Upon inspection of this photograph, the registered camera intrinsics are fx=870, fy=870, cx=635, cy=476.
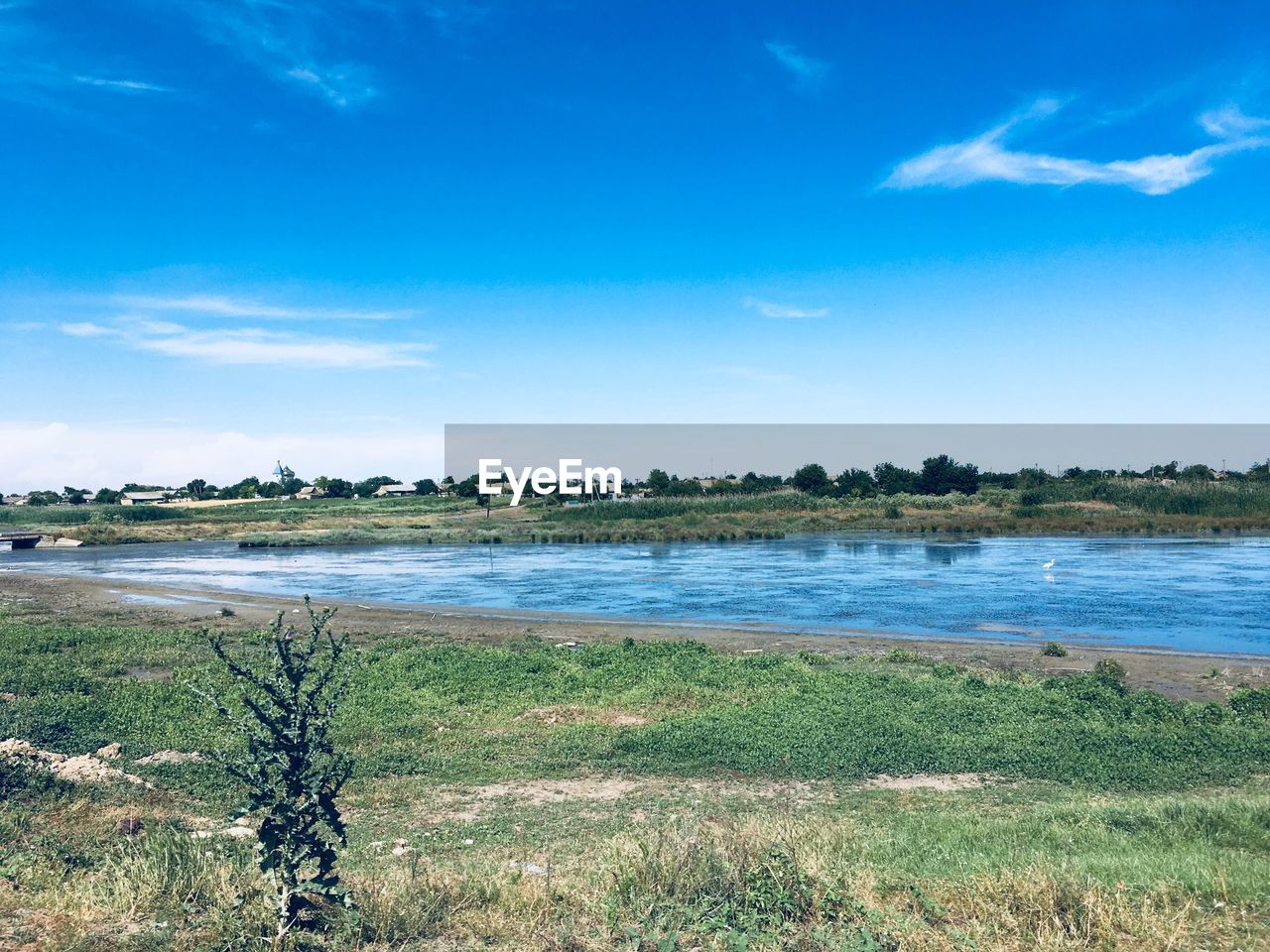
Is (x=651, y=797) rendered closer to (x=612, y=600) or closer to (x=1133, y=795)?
(x=1133, y=795)

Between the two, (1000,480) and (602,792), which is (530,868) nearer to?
(602,792)

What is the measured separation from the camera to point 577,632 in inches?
951

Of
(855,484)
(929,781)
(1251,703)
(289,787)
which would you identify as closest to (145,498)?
(855,484)

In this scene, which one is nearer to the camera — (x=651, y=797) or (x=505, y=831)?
(x=505, y=831)

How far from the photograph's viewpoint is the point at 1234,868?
21.2ft

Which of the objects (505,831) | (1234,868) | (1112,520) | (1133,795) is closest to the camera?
(1234,868)

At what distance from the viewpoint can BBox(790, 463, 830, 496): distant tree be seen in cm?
10101

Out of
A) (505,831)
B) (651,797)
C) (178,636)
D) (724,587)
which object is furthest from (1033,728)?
(724,587)

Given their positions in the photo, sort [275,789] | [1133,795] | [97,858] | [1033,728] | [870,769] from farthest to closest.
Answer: [1033,728] → [870,769] → [1133,795] → [97,858] → [275,789]

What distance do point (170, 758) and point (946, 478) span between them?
93605 millimetres

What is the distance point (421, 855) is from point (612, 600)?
77.5 feet

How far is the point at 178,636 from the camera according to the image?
2217 centimetres

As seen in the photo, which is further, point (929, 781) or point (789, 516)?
point (789, 516)

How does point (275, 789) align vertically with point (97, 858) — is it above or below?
above
